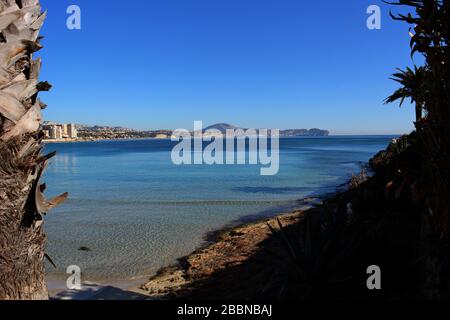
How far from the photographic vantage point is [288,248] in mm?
6109

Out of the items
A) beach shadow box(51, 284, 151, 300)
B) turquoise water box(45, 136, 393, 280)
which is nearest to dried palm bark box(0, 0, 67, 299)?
beach shadow box(51, 284, 151, 300)

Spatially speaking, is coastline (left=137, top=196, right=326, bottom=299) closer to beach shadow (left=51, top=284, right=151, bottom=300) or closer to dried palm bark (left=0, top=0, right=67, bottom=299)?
beach shadow (left=51, top=284, right=151, bottom=300)

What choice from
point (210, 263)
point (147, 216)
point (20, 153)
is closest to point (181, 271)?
point (210, 263)

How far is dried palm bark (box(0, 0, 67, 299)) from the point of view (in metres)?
3.28

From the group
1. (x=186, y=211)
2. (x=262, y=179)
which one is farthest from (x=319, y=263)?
(x=262, y=179)

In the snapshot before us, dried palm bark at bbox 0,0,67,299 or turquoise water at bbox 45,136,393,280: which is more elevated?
dried palm bark at bbox 0,0,67,299

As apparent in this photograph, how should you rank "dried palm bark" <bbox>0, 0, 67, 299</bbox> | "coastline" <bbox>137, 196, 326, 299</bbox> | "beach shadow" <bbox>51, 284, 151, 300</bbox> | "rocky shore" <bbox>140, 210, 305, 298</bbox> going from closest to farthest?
"dried palm bark" <bbox>0, 0, 67, 299</bbox> < "beach shadow" <bbox>51, 284, 151, 300</bbox> < "rocky shore" <bbox>140, 210, 305, 298</bbox> < "coastline" <bbox>137, 196, 326, 299</bbox>

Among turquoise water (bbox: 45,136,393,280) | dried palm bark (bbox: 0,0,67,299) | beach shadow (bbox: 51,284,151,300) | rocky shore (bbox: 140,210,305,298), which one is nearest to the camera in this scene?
dried palm bark (bbox: 0,0,67,299)

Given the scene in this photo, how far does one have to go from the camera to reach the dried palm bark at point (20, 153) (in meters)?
3.28

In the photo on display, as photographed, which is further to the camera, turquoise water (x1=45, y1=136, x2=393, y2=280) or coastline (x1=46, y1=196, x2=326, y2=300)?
turquoise water (x1=45, y1=136, x2=393, y2=280)

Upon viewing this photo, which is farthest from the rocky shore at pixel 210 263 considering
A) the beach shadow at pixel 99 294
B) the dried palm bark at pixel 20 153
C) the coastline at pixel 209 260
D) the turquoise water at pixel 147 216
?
the dried palm bark at pixel 20 153

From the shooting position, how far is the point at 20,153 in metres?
3.36
